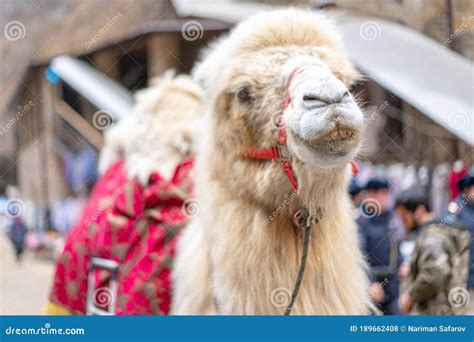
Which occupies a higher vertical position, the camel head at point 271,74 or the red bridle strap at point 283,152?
the camel head at point 271,74

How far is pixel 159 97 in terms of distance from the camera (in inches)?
87.1

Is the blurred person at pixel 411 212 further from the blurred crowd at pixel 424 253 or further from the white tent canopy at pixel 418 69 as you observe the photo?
the white tent canopy at pixel 418 69

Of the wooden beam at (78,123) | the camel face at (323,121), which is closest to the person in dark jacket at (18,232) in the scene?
the wooden beam at (78,123)

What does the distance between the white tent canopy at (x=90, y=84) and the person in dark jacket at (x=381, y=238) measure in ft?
6.19

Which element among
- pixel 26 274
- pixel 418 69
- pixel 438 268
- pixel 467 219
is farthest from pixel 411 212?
pixel 26 274

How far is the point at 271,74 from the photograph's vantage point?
159 centimetres

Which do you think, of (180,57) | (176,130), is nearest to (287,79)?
(176,130)

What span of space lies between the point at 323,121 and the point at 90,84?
138 inches

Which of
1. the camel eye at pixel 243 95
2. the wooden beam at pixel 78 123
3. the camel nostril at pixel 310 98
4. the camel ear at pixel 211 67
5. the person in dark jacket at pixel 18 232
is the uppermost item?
the wooden beam at pixel 78 123

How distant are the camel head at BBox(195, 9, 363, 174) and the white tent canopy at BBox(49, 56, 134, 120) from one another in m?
2.74

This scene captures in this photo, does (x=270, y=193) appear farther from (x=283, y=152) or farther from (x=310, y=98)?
(x=310, y=98)

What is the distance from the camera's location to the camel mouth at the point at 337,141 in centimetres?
131

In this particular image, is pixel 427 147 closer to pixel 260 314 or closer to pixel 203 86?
pixel 203 86

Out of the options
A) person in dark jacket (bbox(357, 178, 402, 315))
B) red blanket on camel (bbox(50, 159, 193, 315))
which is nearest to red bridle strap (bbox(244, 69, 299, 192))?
red blanket on camel (bbox(50, 159, 193, 315))
